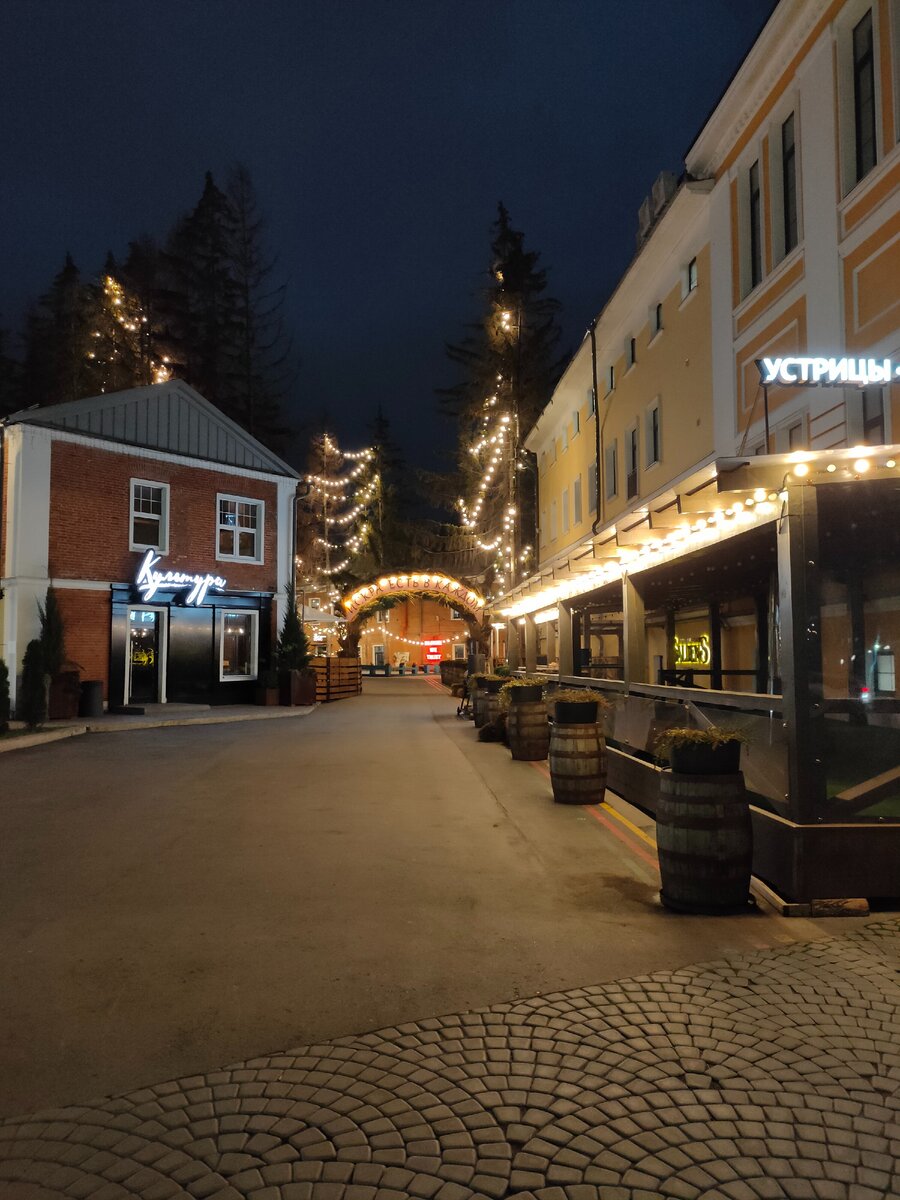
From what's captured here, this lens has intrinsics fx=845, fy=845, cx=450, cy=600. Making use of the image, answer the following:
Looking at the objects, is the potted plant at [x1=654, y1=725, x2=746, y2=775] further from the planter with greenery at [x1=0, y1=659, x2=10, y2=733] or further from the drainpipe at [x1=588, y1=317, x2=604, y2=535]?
the drainpipe at [x1=588, y1=317, x2=604, y2=535]

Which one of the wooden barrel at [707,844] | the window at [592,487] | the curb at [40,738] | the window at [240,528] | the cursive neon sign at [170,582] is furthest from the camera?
the window at [592,487]

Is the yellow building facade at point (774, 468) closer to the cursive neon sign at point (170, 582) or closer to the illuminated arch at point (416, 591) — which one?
the cursive neon sign at point (170, 582)

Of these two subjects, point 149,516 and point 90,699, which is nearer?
point 90,699

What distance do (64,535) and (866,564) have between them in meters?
18.1

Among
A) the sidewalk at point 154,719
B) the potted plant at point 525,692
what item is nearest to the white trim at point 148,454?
the sidewalk at point 154,719

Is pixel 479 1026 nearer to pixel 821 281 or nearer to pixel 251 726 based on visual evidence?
pixel 821 281

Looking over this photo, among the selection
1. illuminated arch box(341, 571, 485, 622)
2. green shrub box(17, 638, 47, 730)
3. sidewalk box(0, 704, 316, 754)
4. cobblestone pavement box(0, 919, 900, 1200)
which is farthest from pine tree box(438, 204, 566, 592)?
cobblestone pavement box(0, 919, 900, 1200)

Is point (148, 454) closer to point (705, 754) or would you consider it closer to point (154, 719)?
point (154, 719)

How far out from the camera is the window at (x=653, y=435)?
18750 millimetres

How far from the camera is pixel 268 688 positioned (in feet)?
80.5

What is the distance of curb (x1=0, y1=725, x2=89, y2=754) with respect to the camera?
14.6 m

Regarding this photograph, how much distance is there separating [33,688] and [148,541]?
5640 millimetres

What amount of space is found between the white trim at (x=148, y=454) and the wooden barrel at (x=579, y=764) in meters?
15.7

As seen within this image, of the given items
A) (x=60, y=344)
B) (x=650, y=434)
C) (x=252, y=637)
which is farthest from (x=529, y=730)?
(x=60, y=344)
